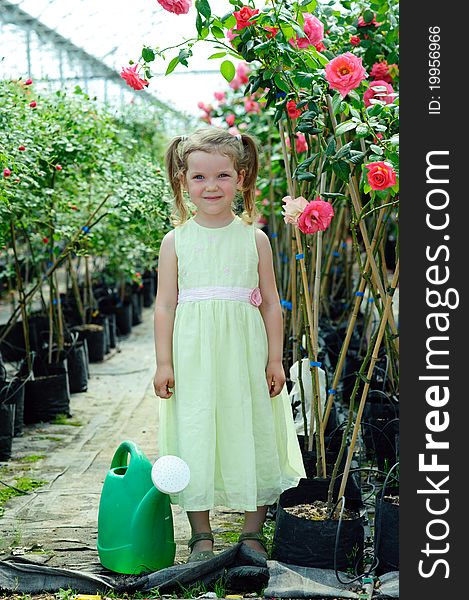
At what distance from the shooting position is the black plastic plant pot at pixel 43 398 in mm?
4652

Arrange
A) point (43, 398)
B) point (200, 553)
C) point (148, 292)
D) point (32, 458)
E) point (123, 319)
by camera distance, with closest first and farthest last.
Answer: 1. point (200, 553)
2. point (32, 458)
3. point (43, 398)
4. point (123, 319)
5. point (148, 292)

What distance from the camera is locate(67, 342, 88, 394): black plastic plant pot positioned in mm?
5344

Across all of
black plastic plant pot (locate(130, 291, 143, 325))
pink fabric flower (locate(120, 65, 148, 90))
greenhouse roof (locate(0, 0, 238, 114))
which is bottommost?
black plastic plant pot (locate(130, 291, 143, 325))

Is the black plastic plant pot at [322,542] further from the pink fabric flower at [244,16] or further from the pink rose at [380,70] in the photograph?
the pink rose at [380,70]

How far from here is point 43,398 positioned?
4.68 metres

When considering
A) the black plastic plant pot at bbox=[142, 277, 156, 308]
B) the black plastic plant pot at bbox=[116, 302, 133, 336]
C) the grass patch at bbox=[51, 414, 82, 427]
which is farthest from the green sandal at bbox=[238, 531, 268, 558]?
the black plastic plant pot at bbox=[142, 277, 156, 308]

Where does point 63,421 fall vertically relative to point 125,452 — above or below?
below

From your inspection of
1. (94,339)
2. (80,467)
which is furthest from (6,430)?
(94,339)

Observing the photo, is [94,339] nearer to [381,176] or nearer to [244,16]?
[244,16]

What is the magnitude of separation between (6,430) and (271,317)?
1.70 metres

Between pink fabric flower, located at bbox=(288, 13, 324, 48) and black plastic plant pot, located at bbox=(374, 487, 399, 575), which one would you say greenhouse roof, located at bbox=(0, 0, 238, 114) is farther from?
black plastic plant pot, located at bbox=(374, 487, 399, 575)

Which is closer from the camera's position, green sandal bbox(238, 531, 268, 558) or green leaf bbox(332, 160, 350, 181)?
green leaf bbox(332, 160, 350, 181)

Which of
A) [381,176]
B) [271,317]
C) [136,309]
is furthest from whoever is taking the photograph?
[136,309]

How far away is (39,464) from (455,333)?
2378 millimetres
